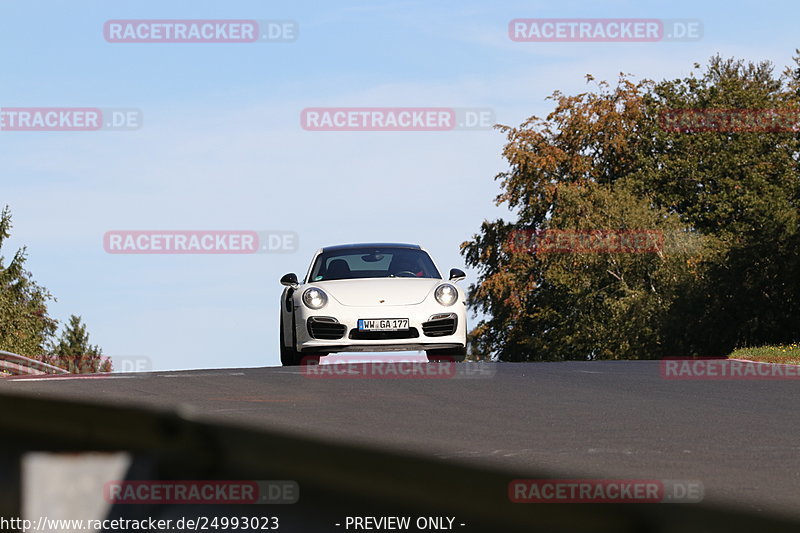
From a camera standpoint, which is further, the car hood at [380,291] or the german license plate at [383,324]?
the car hood at [380,291]

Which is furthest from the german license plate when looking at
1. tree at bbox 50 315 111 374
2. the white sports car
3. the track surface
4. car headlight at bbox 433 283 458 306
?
tree at bbox 50 315 111 374

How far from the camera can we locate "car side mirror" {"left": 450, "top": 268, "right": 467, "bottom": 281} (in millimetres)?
18312

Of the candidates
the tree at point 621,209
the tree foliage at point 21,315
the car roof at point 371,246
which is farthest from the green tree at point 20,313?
the car roof at point 371,246

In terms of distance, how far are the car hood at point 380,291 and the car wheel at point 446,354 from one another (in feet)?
3.36

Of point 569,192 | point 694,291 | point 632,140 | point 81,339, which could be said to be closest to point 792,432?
point 694,291

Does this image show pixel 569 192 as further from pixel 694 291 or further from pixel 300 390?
pixel 300 390

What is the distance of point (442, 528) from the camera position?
2.00 meters

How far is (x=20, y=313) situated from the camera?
58.4m

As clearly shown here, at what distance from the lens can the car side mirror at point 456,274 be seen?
60.1 feet

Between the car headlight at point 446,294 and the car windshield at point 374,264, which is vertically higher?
the car windshield at point 374,264

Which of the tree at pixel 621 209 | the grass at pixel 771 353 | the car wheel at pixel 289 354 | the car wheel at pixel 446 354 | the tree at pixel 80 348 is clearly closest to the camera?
the car wheel at pixel 446 354

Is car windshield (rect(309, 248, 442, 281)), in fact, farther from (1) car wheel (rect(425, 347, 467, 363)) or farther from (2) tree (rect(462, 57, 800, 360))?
(2) tree (rect(462, 57, 800, 360))

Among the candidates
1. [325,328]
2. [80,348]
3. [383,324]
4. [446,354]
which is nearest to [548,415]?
[383,324]

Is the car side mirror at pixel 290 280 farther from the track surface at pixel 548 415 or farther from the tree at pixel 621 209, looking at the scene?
the tree at pixel 621 209
